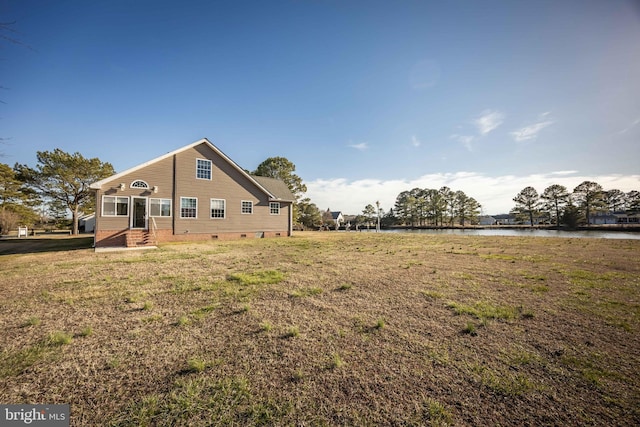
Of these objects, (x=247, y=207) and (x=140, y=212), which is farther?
(x=247, y=207)

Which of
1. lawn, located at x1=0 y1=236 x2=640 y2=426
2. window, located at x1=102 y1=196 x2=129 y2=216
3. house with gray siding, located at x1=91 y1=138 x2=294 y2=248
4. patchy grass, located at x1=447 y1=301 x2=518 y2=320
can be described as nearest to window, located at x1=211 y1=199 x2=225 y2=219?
house with gray siding, located at x1=91 y1=138 x2=294 y2=248

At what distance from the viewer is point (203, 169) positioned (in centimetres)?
1889

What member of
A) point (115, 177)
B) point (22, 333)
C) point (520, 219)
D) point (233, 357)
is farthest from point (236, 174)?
point (520, 219)

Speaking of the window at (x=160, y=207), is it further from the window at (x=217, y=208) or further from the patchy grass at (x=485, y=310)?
the patchy grass at (x=485, y=310)

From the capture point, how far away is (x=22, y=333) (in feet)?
12.8

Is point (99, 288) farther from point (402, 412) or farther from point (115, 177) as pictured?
point (115, 177)

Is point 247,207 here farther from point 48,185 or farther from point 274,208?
point 48,185

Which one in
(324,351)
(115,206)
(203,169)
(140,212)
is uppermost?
(203,169)

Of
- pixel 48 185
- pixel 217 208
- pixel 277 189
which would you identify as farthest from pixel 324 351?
pixel 48 185

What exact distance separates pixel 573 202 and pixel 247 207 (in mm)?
67754

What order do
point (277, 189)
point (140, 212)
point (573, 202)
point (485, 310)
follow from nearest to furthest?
point (485, 310)
point (140, 212)
point (277, 189)
point (573, 202)

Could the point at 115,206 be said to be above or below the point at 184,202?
below

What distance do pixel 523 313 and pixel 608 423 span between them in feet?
9.48

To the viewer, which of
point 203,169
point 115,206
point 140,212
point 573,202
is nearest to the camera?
point 115,206
